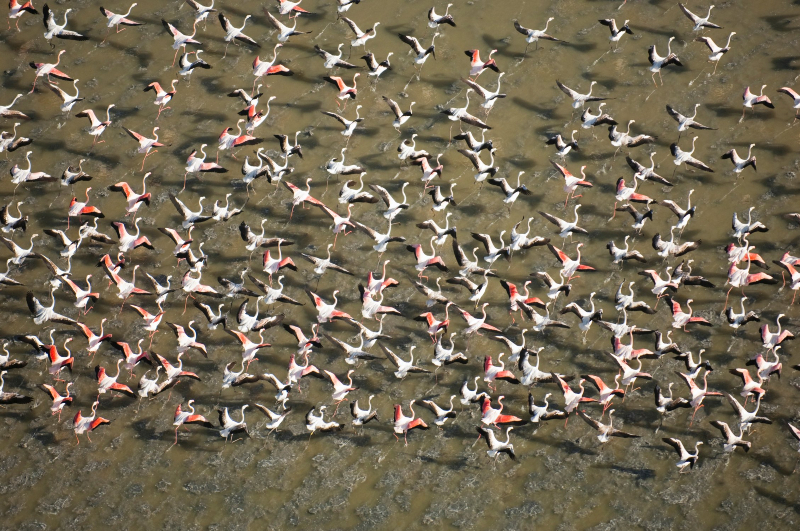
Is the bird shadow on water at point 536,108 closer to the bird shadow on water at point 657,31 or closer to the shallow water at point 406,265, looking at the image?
the shallow water at point 406,265

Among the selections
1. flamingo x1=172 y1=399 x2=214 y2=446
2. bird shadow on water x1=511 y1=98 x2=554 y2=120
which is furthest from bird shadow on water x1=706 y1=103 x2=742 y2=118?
flamingo x1=172 y1=399 x2=214 y2=446

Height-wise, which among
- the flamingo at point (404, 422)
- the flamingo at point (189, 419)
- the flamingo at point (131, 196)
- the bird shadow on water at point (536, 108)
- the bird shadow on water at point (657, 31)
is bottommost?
the flamingo at point (189, 419)

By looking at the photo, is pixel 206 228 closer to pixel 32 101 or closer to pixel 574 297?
pixel 32 101

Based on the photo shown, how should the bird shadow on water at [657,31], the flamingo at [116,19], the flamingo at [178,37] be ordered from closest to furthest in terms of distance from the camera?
1. the flamingo at [178,37]
2. the flamingo at [116,19]
3. the bird shadow on water at [657,31]

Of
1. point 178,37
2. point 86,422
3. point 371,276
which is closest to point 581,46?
point 371,276

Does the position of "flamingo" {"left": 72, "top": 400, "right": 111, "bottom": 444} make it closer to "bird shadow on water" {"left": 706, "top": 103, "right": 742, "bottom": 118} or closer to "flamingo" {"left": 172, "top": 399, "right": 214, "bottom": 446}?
"flamingo" {"left": 172, "top": 399, "right": 214, "bottom": 446}

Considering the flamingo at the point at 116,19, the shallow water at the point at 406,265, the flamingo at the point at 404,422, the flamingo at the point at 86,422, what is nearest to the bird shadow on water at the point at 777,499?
the shallow water at the point at 406,265

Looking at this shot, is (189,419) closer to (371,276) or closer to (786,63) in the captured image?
(371,276)

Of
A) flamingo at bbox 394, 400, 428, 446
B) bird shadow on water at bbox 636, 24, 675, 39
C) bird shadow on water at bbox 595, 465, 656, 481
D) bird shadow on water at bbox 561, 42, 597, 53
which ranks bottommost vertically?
bird shadow on water at bbox 595, 465, 656, 481
